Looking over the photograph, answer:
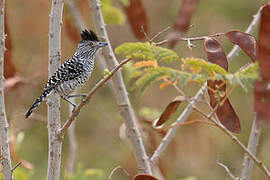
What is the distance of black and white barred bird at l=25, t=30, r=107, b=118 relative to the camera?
3.07 m

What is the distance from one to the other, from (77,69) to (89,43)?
0.19 meters

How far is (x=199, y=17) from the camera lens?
6.94m

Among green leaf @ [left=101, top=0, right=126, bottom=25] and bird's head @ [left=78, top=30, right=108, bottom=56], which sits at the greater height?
green leaf @ [left=101, top=0, right=126, bottom=25]

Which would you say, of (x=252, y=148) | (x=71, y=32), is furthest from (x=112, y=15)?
(x=252, y=148)

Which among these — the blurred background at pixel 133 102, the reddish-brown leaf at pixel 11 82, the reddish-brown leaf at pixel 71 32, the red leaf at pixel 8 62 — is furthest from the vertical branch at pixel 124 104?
the blurred background at pixel 133 102

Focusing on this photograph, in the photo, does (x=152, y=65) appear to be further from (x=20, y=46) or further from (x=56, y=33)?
(x=20, y=46)

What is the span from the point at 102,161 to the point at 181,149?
109 centimetres

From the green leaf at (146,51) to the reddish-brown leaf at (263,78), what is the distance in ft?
1.16

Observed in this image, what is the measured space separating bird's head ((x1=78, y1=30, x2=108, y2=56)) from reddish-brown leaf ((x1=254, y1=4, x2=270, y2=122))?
164 cm

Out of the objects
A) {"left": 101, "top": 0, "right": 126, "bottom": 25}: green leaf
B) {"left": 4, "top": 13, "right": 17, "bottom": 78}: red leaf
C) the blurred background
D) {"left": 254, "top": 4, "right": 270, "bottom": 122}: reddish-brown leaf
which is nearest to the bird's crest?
{"left": 4, "top": 13, "right": 17, "bottom": 78}: red leaf

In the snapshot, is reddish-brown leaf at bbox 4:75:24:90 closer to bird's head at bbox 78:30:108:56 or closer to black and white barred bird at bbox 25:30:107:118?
black and white barred bird at bbox 25:30:107:118

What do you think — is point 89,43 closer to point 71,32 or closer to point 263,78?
point 71,32

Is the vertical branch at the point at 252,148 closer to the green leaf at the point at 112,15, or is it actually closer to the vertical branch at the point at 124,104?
the vertical branch at the point at 124,104

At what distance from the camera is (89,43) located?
3264mm
